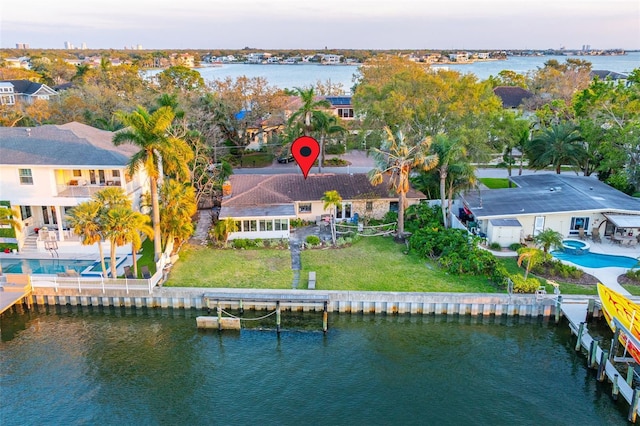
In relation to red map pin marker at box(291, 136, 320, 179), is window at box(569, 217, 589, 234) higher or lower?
lower

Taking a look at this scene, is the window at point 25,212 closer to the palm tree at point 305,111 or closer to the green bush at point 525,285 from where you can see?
the palm tree at point 305,111

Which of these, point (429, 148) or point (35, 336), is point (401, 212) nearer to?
point (429, 148)

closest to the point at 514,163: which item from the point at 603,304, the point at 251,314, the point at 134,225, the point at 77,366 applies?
the point at 603,304

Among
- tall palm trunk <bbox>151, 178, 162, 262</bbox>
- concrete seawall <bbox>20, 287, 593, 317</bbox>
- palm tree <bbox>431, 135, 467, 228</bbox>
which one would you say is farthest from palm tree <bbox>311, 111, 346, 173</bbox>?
concrete seawall <bbox>20, 287, 593, 317</bbox>

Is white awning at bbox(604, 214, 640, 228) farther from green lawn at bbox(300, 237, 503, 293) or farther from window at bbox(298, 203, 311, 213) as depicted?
window at bbox(298, 203, 311, 213)

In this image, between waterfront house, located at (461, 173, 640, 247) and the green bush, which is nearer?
the green bush

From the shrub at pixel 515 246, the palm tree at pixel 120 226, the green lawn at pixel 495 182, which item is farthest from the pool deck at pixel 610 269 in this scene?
the palm tree at pixel 120 226

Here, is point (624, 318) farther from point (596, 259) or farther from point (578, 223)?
point (578, 223)
